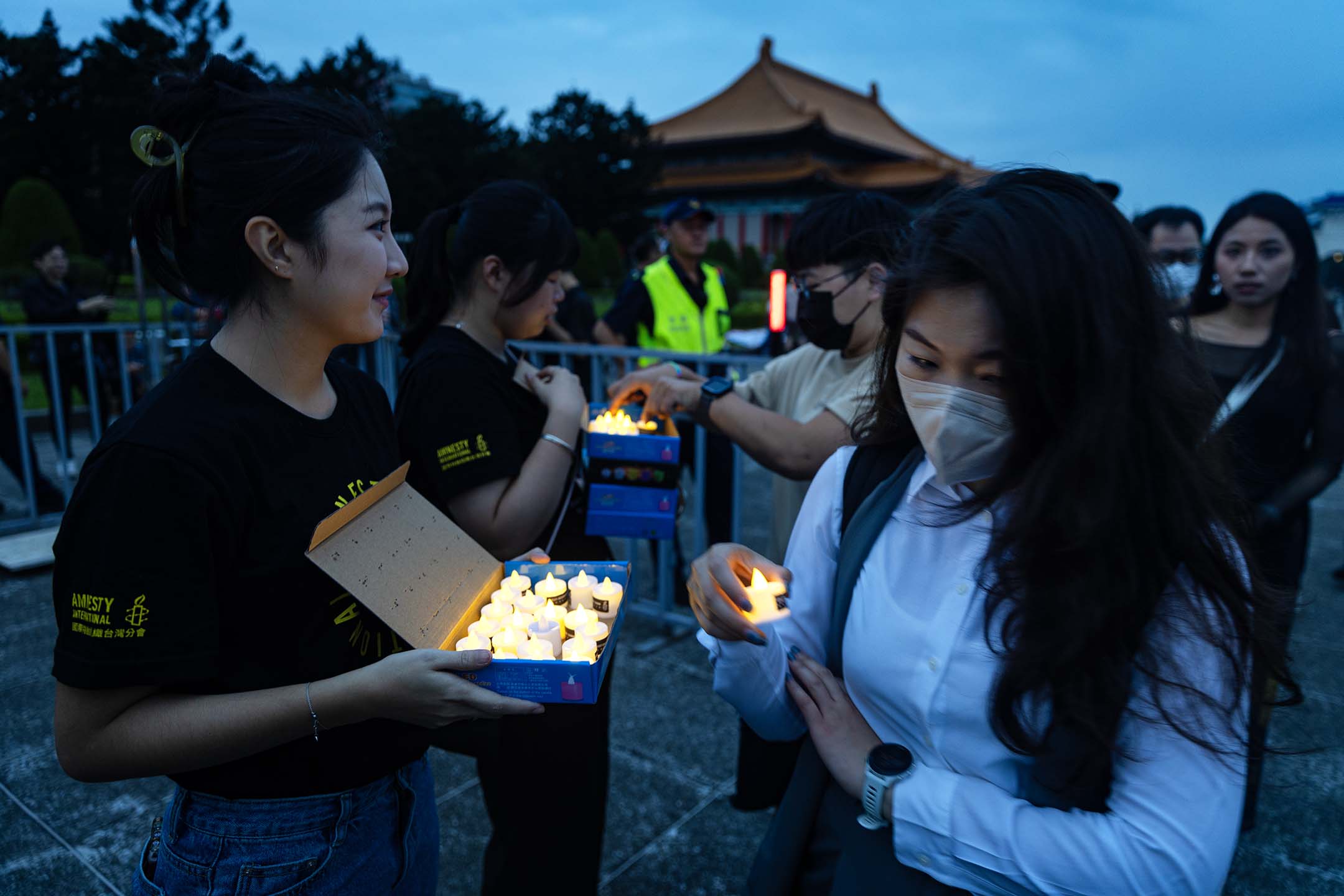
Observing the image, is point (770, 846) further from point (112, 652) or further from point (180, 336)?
point (180, 336)

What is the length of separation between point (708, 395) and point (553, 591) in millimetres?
1193

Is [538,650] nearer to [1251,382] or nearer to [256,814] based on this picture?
[256,814]

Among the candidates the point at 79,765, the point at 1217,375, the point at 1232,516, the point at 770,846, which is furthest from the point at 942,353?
the point at 1217,375

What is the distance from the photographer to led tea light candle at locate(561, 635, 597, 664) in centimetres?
151

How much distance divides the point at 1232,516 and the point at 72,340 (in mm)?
8596

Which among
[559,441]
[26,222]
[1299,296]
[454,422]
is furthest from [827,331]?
[26,222]

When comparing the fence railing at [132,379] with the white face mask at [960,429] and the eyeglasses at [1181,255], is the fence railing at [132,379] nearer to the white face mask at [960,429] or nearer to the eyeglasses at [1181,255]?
the white face mask at [960,429]

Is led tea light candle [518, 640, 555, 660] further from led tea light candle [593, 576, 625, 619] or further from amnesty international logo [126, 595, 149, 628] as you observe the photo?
amnesty international logo [126, 595, 149, 628]

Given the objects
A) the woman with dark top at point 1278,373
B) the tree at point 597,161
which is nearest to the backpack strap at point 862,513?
the woman with dark top at point 1278,373

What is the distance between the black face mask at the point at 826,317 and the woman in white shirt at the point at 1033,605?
41.8 inches

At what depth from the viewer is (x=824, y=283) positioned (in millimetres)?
2447

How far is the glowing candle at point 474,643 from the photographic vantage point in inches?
58.6

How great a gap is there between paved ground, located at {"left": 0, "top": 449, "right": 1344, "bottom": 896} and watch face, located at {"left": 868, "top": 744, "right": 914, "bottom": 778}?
172cm

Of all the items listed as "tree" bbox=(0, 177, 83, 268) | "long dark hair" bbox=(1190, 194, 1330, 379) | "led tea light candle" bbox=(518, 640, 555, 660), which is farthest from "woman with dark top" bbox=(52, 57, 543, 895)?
"tree" bbox=(0, 177, 83, 268)
